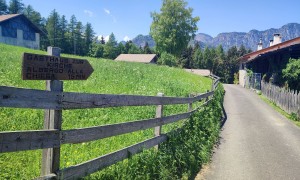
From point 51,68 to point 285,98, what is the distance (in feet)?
72.0

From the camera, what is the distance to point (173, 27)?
2945 inches

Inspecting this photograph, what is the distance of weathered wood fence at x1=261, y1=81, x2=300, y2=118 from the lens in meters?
20.3

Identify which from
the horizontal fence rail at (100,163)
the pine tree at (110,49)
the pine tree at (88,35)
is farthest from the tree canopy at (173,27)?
the horizontal fence rail at (100,163)

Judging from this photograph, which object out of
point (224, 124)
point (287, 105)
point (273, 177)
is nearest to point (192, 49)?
point (287, 105)

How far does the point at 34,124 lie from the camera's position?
25.2 ft

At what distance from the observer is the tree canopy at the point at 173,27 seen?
7406cm

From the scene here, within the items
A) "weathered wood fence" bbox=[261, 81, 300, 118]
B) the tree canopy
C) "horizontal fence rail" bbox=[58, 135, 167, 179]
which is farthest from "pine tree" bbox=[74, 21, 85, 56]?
"horizontal fence rail" bbox=[58, 135, 167, 179]

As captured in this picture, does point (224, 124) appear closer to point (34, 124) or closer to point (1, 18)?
point (34, 124)

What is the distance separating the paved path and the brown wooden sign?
16.1ft

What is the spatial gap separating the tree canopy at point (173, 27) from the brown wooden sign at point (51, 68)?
69.9 meters

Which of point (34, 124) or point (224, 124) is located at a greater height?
point (34, 124)

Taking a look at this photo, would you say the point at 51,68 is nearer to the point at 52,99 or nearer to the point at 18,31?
the point at 52,99

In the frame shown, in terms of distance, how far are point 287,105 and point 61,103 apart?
21179 mm

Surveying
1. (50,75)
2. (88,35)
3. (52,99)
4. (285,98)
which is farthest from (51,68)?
(88,35)
